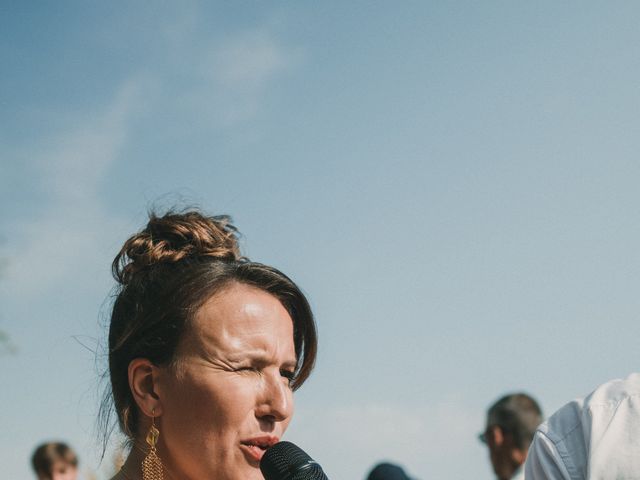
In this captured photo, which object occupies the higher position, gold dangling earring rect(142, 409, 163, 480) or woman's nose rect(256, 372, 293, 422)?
woman's nose rect(256, 372, 293, 422)

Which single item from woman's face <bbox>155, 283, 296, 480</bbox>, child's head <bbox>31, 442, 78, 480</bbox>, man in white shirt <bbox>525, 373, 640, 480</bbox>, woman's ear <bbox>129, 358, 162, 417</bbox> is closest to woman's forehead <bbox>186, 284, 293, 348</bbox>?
woman's face <bbox>155, 283, 296, 480</bbox>

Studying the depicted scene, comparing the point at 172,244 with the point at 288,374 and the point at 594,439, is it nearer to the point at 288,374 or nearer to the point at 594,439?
the point at 288,374

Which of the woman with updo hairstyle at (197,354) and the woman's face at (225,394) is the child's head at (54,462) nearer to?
the woman with updo hairstyle at (197,354)

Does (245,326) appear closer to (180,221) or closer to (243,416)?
(243,416)

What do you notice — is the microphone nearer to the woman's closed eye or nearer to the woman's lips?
the woman's lips

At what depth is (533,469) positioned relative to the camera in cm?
209

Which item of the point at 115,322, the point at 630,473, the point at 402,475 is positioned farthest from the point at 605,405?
the point at 115,322

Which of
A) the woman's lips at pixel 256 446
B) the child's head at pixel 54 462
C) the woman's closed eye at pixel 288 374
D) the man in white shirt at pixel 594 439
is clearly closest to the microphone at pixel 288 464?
the woman's lips at pixel 256 446

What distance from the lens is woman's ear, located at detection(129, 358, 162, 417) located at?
11.5 feet

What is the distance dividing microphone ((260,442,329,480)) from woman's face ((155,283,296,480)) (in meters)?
0.20

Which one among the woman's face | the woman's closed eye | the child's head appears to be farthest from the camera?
the child's head

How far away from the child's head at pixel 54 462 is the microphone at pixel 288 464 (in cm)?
614

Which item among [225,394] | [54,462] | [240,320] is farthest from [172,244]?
[54,462]

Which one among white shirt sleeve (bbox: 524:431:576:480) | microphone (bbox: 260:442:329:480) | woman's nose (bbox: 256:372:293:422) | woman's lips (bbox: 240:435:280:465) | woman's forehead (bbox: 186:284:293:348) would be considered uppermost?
woman's forehead (bbox: 186:284:293:348)
